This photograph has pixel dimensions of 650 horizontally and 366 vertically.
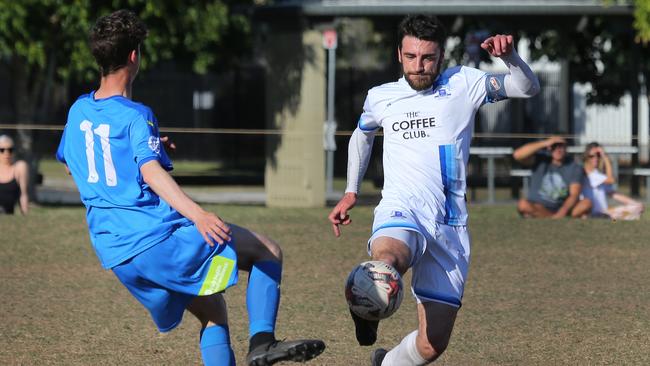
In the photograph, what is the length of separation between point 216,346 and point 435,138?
4.78ft

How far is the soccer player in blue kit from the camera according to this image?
17.9ft

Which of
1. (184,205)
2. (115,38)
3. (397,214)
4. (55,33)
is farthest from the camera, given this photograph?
(55,33)

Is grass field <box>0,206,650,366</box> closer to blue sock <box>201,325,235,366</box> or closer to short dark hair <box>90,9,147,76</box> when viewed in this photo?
blue sock <box>201,325,235,366</box>

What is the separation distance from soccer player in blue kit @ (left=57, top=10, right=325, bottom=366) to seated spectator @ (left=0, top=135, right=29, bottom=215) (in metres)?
12.0

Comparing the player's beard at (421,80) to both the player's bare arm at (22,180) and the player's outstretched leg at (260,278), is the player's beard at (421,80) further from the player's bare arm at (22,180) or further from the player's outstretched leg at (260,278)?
the player's bare arm at (22,180)

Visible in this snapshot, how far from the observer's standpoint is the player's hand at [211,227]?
5277mm

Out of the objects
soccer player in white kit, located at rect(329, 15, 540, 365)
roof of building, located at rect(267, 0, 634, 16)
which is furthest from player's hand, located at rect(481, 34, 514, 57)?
roof of building, located at rect(267, 0, 634, 16)

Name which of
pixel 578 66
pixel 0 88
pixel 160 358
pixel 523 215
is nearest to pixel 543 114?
pixel 578 66

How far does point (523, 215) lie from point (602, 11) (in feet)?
19.9

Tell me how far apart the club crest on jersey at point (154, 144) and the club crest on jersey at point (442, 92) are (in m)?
1.56

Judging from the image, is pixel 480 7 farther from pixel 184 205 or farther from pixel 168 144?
pixel 184 205

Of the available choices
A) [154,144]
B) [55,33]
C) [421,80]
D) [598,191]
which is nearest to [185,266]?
[154,144]

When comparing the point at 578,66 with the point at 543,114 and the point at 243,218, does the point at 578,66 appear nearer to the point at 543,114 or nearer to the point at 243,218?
the point at 543,114

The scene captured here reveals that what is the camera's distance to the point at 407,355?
6.50 m
